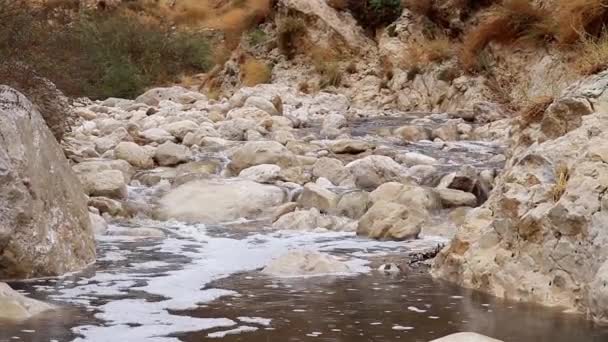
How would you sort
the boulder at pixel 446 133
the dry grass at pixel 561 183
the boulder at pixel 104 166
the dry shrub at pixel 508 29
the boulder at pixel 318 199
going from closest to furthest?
the dry grass at pixel 561 183 → the boulder at pixel 318 199 → the boulder at pixel 104 166 → the boulder at pixel 446 133 → the dry shrub at pixel 508 29

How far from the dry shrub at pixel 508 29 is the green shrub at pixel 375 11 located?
11.2ft

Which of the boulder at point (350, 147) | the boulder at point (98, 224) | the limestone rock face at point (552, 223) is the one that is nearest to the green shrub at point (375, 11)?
the boulder at point (350, 147)

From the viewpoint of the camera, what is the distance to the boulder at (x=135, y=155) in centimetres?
1110

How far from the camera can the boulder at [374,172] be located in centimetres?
980

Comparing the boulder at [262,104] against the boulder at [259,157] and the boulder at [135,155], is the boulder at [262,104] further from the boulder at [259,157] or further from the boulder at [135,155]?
the boulder at [259,157]

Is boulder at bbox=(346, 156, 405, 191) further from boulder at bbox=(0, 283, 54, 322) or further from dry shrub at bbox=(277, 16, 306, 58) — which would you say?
dry shrub at bbox=(277, 16, 306, 58)

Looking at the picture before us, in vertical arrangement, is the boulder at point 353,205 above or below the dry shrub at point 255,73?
below

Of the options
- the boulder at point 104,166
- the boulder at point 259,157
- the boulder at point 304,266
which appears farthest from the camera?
the boulder at point 259,157

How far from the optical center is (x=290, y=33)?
74.9ft

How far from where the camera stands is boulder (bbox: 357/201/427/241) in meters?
7.37

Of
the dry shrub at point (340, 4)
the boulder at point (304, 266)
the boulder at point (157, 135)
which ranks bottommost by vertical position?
the boulder at point (304, 266)

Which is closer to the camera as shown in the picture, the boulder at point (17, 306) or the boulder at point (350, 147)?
the boulder at point (17, 306)

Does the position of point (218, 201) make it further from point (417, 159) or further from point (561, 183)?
point (561, 183)

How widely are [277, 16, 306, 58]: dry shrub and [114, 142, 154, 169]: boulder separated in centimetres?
1167
